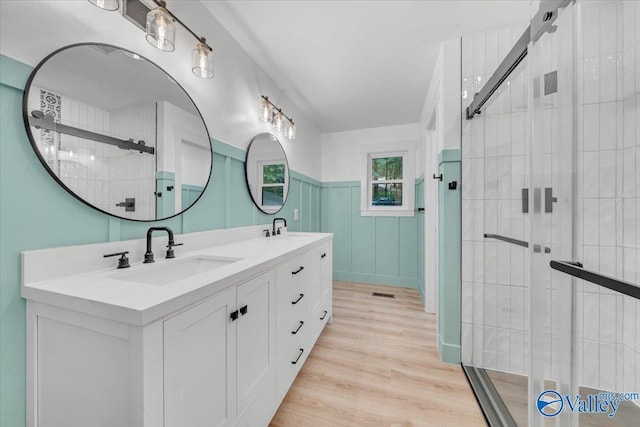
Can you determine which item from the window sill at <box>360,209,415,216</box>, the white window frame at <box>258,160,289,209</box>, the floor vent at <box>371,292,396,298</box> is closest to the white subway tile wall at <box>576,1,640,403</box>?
the white window frame at <box>258,160,289,209</box>

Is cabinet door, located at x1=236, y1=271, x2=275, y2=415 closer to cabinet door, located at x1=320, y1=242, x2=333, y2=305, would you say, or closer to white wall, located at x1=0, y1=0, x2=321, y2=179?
cabinet door, located at x1=320, y1=242, x2=333, y2=305

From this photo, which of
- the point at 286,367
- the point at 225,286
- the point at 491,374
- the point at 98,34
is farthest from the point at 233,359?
the point at 491,374

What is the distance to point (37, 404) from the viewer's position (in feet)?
2.62

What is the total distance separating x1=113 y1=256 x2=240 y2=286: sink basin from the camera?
0.99m

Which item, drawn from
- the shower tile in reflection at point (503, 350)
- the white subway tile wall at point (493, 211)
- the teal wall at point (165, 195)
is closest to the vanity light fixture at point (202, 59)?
the teal wall at point (165, 195)

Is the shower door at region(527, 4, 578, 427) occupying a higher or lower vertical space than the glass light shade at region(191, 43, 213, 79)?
lower

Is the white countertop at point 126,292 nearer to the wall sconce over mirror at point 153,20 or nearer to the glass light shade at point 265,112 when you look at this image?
the wall sconce over mirror at point 153,20

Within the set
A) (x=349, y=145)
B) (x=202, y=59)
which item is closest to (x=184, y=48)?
(x=202, y=59)

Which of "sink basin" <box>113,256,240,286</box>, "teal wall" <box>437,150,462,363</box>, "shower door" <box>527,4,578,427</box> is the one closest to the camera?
"shower door" <box>527,4,578,427</box>

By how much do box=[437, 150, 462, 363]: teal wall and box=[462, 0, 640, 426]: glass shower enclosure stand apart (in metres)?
0.05

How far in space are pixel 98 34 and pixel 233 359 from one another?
1.44 m

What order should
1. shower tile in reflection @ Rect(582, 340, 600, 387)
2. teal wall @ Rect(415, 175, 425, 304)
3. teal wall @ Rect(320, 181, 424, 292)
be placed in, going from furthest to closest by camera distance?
1. teal wall @ Rect(320, 181, 424, 292)
2. teal wall @ Rect(415, 175, 425, 304)
3. shower tile in reflection @ Rect(582, 340, 600, 387)

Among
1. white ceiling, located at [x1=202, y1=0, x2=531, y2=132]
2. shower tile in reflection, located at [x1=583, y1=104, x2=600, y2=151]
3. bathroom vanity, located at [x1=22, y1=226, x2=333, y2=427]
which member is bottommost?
bathroom vanity, located at [x1=22, y1=226, x2=333, y2=427]

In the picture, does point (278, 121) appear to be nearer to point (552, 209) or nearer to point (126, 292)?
point (126, 292)
